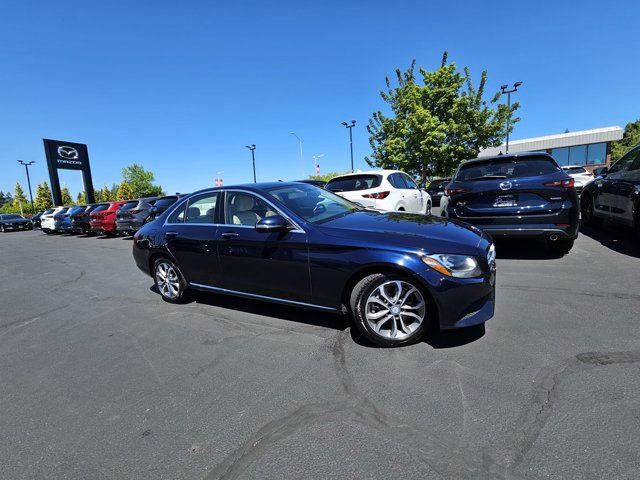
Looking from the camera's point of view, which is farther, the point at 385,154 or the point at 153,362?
the point at 385,154

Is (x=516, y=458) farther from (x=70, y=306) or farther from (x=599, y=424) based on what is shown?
(x=70, y=306)

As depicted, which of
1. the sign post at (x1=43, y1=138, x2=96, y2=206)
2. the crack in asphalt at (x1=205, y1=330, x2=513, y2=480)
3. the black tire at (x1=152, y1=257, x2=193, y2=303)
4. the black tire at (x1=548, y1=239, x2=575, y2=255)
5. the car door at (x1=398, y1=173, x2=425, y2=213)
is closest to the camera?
the crack in asphalt at (x1=205, y1=330, x2=513, y2=480)

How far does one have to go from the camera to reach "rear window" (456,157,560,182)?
5.74 m

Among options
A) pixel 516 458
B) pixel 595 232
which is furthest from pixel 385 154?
pixel 516 458

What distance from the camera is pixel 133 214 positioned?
13.7 meters

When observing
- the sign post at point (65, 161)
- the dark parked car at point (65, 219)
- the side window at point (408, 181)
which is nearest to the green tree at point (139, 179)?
the sign post at point (65, 161)

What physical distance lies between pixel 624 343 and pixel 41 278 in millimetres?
9837

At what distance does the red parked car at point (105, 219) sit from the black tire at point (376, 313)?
14.9m

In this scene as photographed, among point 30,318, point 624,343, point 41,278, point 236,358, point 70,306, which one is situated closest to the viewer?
point 624,343

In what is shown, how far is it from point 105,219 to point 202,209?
1293 cm

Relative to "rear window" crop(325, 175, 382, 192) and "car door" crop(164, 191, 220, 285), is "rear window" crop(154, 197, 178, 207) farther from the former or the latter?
"car door" crop(164, 191, 220, 285)

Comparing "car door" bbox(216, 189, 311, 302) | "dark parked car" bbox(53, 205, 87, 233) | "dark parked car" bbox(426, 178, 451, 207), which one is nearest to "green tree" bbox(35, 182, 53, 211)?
"dark parked car" bbox(53, 205, 87, 233)

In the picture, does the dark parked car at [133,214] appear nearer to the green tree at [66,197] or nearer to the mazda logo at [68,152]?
the mazda logo at [68,152]

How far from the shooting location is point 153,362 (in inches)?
134
